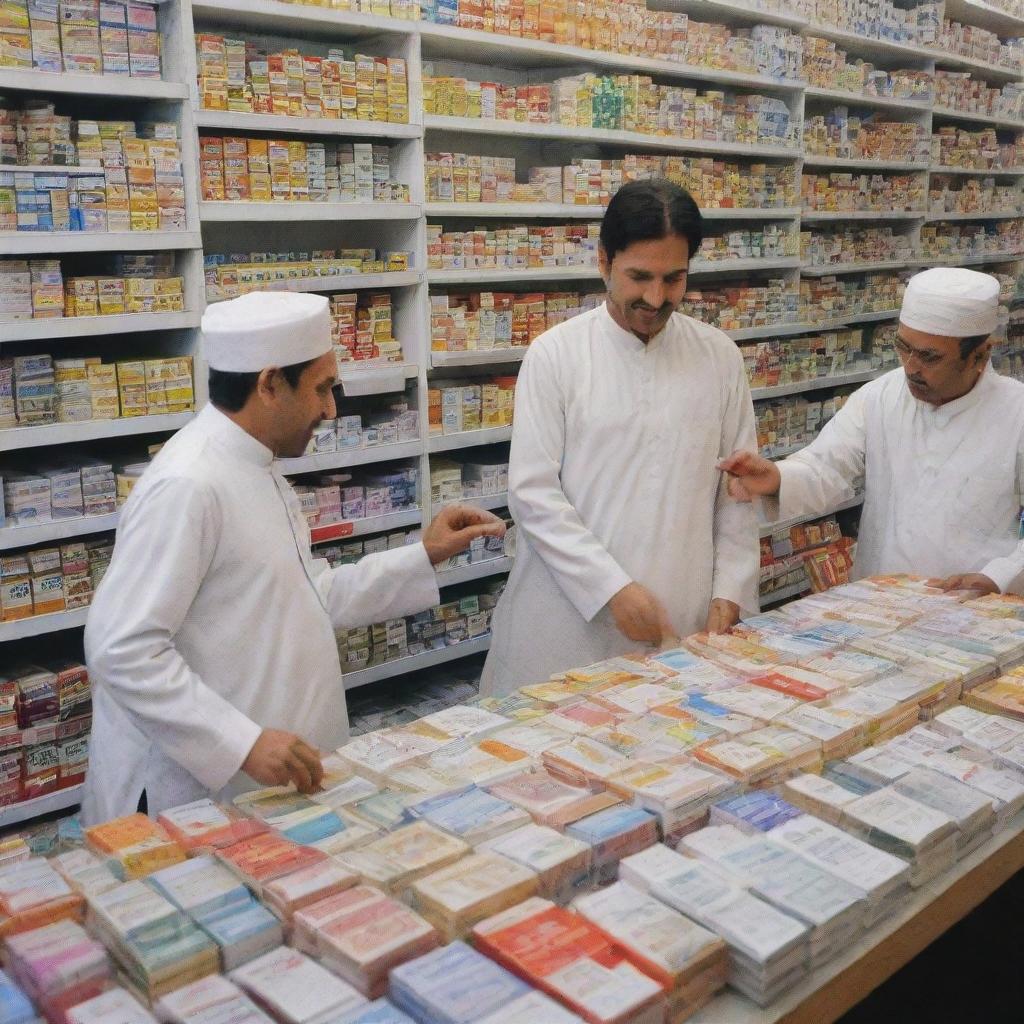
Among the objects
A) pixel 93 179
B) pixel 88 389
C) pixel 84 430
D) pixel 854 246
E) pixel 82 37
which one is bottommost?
pixel 84 430

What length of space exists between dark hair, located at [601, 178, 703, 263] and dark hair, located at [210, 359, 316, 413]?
3.15ft

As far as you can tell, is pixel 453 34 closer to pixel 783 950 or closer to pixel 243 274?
pixel 243 274

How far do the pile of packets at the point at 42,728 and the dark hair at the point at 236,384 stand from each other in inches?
65.1

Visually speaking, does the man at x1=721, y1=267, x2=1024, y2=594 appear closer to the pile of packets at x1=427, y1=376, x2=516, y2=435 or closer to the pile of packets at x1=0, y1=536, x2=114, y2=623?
the pile of packets at x1=427, y1=376, x2=516, y2=435

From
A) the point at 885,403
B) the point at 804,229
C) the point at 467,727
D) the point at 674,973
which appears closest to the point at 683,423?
the point at 885,403

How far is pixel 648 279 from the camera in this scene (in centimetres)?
288

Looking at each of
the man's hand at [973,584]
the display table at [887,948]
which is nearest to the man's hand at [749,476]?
the man's hand at [973,584]

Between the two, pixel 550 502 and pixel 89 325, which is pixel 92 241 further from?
pixel 550 502

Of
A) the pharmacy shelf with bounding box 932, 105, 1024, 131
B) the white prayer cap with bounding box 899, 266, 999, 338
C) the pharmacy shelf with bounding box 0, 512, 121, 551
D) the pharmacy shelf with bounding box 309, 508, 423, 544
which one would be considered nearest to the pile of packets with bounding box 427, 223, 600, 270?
the pharmacy shelf with bounding box 309, 508, 423, 544

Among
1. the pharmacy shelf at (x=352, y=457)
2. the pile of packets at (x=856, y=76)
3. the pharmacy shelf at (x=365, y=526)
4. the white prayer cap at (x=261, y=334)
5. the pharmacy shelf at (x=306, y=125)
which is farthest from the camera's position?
the pile of packets at (x=856, y=76)

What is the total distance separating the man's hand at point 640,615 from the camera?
2834 mm

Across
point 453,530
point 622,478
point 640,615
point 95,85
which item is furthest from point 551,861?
point 95,85

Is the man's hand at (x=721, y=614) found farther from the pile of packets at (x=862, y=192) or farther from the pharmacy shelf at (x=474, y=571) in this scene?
the pile of packets at (x=862, y=192)

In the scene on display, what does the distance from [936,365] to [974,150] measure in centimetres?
570
